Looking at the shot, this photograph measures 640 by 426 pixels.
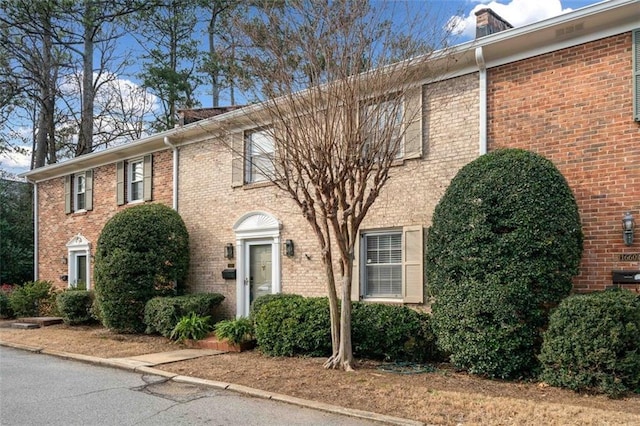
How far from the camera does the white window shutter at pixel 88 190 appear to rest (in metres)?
16.6

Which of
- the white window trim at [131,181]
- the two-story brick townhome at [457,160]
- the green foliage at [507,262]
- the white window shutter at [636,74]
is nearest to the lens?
the green foliage at [507,262]

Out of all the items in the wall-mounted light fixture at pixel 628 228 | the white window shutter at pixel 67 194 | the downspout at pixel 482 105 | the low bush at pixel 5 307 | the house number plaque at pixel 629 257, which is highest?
the downspout at pixel 482 105

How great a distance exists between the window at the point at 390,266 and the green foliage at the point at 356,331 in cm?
76

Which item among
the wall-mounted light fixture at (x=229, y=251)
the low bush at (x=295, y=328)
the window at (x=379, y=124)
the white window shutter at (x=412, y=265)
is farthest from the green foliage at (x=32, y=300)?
the window at (x=379, y=124)

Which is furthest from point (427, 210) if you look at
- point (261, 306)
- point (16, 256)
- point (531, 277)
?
point (16, 256)

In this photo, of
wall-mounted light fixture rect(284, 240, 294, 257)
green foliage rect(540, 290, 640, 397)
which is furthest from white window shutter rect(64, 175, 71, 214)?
green foliage rect(540, 290, 640, 397)

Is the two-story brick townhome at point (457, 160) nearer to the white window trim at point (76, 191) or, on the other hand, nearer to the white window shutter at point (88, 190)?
the white window shutter at point (88, 190)

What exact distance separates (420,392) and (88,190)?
44.7ft

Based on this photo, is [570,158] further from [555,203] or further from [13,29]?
[13,29]

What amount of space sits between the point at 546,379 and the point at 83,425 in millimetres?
5476

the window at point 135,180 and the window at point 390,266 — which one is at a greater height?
the window at point 135,180

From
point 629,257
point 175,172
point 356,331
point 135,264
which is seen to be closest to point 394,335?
point 356,331

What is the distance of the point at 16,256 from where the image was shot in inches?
872

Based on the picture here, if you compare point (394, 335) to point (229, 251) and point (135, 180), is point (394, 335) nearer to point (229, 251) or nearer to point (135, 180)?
point (229, 251)
